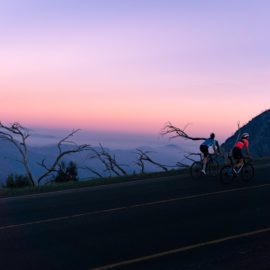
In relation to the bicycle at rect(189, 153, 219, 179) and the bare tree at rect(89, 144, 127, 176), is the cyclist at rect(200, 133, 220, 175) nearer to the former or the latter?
the bicycle at rect(189, 153, 219, 179)

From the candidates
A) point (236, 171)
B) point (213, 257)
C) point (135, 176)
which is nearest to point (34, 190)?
point (135, 176)

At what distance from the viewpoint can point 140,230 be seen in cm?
1010

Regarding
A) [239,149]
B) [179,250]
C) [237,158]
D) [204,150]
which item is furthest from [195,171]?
[179,250]

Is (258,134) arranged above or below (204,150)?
above

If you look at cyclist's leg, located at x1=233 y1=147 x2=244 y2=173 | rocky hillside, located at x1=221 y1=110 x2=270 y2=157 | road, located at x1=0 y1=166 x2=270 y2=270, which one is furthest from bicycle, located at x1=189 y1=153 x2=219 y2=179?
rocky hillside, located at x1=221 y1=110 x2=270 y2=157

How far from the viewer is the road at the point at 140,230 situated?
8.07m

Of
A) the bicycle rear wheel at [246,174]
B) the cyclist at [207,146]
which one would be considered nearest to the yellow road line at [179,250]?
the bicycle rear wheel at [246,174]

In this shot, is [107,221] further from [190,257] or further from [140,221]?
[190,257]

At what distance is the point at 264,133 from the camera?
93500 mm

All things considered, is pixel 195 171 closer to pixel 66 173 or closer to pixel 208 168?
pixel 208 168

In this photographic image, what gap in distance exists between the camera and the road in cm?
807

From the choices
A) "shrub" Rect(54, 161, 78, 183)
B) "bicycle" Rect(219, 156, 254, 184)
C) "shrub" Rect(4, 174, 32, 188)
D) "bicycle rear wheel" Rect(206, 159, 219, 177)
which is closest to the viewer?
"bicycle" Rect(219, 156, 254, 184)

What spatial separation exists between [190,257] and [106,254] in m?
1.33

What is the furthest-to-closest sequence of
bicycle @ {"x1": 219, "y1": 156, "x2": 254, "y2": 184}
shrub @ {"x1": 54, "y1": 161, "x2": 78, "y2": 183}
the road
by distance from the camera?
shrub @ {"x1": 54, "y1": 161, "x2": 78, "y2": 183} < bicycle @ {"x1": 219, "y1": 156, "x2": 254, "y2": 184} < the road
